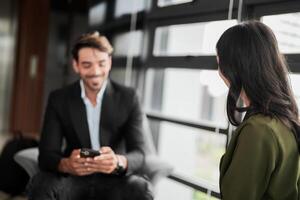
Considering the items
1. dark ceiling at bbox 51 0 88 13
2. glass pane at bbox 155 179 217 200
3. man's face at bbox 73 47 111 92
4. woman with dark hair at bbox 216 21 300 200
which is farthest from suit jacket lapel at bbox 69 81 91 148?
dark ceiling at bbox 51 0 88 13

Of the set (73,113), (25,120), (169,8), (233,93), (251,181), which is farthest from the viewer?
(25,120)

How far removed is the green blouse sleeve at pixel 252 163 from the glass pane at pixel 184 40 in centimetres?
115

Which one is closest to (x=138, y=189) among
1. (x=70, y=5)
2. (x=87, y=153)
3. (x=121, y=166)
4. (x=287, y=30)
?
(x=121, y=166)

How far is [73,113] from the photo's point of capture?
2.17 meters

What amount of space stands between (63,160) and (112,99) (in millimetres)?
430

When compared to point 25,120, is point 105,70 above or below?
above

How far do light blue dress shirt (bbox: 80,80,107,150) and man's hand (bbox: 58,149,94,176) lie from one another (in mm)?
250

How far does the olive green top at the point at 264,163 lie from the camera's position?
4.06 ft

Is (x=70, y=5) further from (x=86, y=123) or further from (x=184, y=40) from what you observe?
(x=86, y=123)

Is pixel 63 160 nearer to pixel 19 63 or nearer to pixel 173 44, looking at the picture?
pixel 173 44

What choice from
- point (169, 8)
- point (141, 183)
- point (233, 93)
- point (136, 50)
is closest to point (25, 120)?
point (136, 50)

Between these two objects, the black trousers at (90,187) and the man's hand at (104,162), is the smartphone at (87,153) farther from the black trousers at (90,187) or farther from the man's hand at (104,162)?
the black trousers at (90,187)

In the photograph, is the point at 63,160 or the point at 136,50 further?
the point at 136,50

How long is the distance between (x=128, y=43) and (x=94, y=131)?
101 cm
